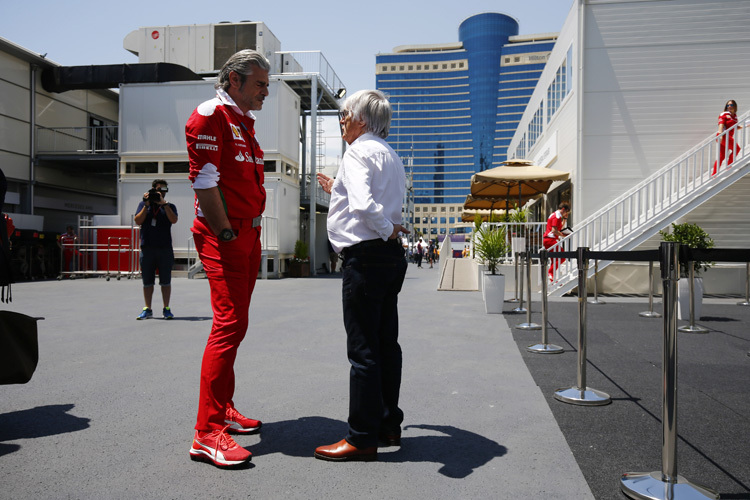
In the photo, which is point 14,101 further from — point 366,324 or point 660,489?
point 660,489

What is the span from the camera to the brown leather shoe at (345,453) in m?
2.61

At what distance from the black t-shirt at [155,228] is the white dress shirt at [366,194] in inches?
195

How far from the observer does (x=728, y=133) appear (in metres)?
10.9

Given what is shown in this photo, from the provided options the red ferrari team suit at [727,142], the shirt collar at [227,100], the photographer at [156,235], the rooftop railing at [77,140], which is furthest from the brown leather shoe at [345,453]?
the rooftop railing at [77,140]

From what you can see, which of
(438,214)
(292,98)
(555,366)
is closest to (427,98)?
(438,214)

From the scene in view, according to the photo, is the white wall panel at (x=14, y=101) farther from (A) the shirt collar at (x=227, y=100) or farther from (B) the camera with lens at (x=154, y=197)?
(A) the shirt collar at (x=227, y=100)

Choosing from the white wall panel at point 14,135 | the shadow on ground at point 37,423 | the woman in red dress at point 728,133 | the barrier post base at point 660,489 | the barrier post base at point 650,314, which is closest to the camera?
the barrier post base at point 660,489

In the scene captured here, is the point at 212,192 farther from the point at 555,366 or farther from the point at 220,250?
the point at 555,366

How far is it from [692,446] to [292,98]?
65.0ft

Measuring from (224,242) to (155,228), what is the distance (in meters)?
4.95

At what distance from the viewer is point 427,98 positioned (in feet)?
479

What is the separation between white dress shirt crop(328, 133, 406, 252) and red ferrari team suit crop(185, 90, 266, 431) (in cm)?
46

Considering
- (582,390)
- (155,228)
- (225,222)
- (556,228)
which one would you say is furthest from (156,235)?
(556,228)

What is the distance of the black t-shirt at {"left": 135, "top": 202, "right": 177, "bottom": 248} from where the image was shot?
7.07 metres
